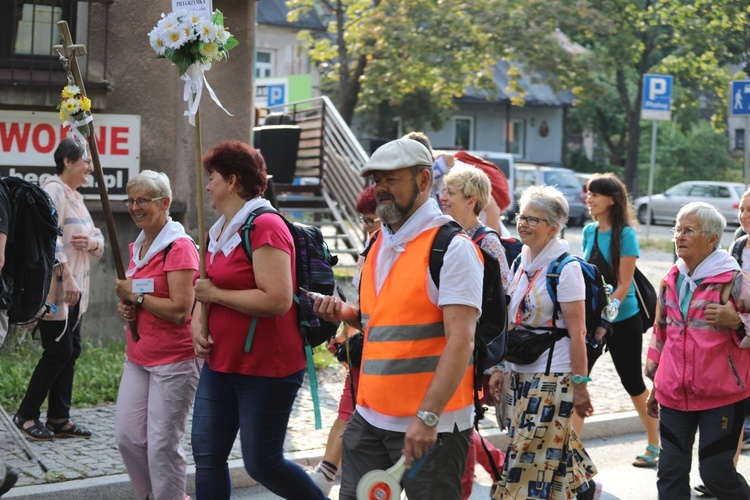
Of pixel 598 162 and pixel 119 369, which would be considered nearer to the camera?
pixel 119 369

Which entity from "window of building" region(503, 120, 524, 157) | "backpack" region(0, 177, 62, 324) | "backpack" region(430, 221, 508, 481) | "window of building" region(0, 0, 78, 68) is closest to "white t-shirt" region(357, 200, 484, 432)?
"backpack" region(430, 221, 508, 481)

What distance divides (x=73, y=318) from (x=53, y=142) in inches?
113

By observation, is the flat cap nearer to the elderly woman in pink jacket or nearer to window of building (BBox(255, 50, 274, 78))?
the elderly woman in pink jacket

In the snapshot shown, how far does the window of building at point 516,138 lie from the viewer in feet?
169

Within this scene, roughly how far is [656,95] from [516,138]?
3280 centimetres

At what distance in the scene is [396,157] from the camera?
13.2 feet

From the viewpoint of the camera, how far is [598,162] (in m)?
56.4

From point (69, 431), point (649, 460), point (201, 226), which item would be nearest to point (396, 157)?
point (201, 226)

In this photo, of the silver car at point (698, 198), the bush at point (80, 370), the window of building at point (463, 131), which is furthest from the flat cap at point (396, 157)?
the window of building at point (463, 131)

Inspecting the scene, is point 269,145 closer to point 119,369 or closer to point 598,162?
point 119,369

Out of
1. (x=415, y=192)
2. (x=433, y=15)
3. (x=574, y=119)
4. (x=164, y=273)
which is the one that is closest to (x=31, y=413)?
(x=164, y=273)

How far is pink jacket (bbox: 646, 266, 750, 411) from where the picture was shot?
5500 mm

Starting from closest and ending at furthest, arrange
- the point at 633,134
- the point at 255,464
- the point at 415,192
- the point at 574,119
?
the point at 415,192 → the point at 255,464 → the point at 633,134 → the point at 574,119

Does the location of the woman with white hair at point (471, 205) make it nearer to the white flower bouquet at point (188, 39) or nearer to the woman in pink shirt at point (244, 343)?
the woman in pink shirt at point (244, 343)
